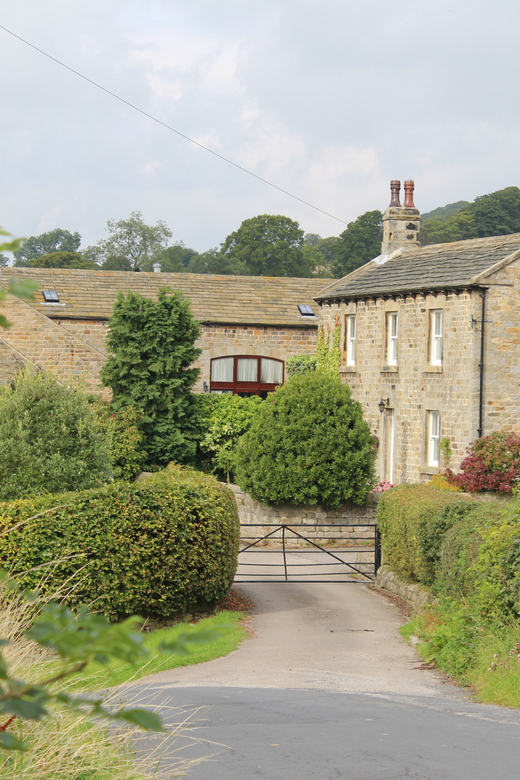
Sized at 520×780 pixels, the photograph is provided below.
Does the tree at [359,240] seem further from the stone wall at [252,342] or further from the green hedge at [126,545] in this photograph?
the green hedge at [126,545]

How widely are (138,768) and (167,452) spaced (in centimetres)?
2092


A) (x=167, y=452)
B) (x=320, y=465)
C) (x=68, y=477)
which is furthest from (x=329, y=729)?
(x=167, y=452)

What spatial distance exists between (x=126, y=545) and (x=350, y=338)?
1776 centimetres

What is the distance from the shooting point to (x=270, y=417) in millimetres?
23781

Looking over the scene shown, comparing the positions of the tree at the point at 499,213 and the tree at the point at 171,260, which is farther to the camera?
the tree at the point at 171,260

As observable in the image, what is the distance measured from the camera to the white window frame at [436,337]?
25.3 meters

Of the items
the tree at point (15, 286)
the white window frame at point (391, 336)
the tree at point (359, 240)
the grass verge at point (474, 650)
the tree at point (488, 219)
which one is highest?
the tree at point (488, 219)

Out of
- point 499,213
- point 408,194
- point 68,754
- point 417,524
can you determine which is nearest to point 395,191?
point 408,194

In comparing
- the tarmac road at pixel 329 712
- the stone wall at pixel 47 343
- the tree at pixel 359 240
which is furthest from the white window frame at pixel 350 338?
the tree at pixel 359 240

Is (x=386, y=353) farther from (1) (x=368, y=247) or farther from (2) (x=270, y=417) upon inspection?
(1) (x=368, y=247)

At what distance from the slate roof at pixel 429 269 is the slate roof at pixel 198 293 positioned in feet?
10.8

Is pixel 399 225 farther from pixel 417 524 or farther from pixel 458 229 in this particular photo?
pixel 458 229

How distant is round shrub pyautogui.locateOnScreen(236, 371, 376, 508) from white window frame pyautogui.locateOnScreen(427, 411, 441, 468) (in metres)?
2.37

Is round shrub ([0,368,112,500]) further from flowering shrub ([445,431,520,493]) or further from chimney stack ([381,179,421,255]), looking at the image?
chimney stack ([381,179,421,255])
